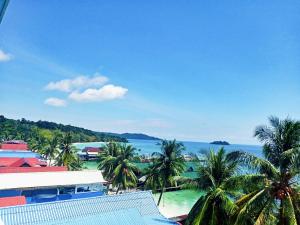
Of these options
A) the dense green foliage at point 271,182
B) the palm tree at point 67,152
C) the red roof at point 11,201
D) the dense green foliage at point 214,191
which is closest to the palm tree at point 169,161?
the dense green foliage at point 214,191

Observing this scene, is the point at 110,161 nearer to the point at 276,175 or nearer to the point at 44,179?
the point at 44,179

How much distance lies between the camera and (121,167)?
3909 centimetres

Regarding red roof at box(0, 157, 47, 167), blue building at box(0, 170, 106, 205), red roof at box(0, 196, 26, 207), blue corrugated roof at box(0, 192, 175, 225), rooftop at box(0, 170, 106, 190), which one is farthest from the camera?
red roof at box(0, 157, 47, 167)

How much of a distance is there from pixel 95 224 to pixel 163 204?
2518 centimetres

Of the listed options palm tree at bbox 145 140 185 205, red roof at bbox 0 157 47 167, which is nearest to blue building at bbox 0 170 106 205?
palm tree at bbox 145 140 185 205

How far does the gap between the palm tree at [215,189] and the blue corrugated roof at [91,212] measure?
79.7 inches

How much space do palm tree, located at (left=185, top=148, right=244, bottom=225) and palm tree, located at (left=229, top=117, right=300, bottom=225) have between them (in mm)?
1046

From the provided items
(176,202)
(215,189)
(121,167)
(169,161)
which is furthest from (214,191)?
(176,202)

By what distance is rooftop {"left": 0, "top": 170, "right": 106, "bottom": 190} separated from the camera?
25.2m

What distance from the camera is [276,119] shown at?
568 inches

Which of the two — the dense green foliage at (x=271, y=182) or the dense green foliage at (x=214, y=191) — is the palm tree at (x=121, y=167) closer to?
the dense green foliage at (x=214, y=191)

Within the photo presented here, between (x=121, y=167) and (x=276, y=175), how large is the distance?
27588 millimetres

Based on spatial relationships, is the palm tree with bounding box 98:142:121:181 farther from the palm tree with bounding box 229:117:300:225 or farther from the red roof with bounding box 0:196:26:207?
the palm tree with bounding box 229:117:300:225

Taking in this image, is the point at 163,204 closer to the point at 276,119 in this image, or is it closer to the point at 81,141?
the point at 276,119
